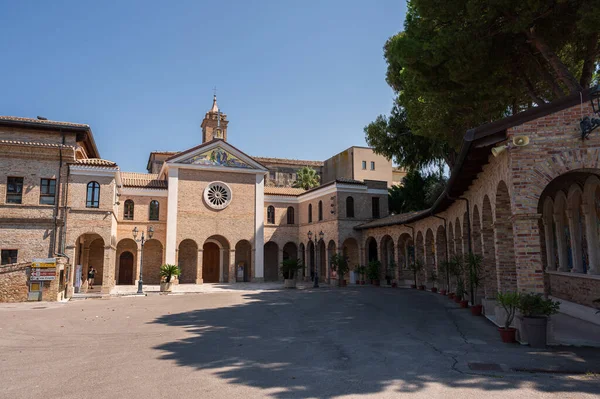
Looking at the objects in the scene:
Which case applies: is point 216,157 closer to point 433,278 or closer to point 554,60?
point 433,278

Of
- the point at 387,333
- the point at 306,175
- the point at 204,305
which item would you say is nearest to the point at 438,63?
the point at 387,333

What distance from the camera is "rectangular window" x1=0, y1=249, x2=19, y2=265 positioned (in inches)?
840

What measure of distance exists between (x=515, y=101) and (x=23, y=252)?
23.4 meters

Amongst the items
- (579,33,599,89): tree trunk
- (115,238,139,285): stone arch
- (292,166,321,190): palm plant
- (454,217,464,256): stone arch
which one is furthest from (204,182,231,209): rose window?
(579,33,599,89): tree trunk

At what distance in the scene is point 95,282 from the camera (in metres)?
29.2

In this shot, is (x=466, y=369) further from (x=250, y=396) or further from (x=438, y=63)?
(x=438, y=63)

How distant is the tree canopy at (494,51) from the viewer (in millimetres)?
11922

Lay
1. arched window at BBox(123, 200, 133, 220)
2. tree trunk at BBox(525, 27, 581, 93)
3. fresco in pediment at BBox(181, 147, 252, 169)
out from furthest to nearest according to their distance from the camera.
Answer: fresco in pediment at BBox(181, 147, 252, 169), arched window at BBox(123, 200, 133, 220), tree trunk at BBox(525, 27, 581, 93)

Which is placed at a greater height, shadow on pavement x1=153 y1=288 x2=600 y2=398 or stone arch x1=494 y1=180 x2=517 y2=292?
stone arch x1=494 y1=180 x2=517 y2=292

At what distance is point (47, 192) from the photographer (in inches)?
896

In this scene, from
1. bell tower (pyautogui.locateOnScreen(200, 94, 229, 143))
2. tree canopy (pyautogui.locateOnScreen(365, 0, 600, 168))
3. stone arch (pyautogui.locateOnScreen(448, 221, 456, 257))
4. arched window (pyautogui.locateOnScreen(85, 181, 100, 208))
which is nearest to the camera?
tree canopy (pyautogui.locateOnScreen(365, 0, 600, 168))

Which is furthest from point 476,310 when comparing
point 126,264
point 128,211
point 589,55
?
point 126,264

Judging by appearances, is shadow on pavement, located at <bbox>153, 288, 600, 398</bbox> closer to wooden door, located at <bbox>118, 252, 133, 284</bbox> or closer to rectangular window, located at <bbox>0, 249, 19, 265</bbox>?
rectangular window, located at <bbox>0, 249, 19, 265</bbox>

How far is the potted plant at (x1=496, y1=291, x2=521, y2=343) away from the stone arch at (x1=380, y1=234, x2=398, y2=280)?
19055 mm
